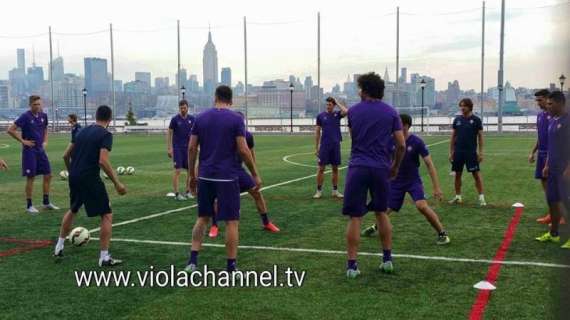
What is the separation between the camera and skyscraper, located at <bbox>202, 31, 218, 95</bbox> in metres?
75.6

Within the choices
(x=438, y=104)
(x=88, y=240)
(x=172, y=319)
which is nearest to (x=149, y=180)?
(x=88, y=240)

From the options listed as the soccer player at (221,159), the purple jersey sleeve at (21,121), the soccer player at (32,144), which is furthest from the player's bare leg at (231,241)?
the purple jersey sleeve at (21,121)

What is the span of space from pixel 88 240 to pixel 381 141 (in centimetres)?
448

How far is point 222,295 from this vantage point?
5.61 metres

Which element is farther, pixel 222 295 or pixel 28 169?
pixel 28 169

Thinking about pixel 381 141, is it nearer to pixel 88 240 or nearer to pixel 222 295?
pixel 222 295

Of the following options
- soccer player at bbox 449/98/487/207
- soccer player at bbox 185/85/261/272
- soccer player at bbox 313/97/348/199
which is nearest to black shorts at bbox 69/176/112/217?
soccer player at bbox 185/85/261/272

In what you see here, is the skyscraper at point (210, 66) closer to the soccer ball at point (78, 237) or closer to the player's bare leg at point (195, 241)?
the soccer ball at point (78, 237)

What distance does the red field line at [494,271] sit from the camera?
16.6ft

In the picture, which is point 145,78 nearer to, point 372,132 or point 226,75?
point 226,75

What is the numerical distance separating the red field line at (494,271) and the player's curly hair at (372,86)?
2384mm

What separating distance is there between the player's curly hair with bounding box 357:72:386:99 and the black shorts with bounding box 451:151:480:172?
603 centimetres

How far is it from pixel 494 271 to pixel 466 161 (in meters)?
5.46

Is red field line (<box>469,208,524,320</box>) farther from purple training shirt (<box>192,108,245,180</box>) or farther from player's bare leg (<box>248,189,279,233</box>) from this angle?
player's bare leg (<box>248,189,279,233</box>)
